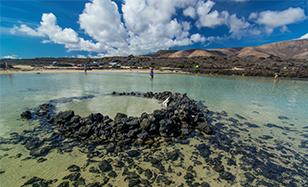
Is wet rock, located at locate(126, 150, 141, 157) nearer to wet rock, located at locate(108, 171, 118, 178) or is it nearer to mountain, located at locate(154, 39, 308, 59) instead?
wet rock, located at locate(108, 171, 118, 178)

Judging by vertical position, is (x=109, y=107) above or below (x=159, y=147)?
above

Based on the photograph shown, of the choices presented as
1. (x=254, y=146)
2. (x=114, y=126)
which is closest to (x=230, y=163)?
(x=254, y=146)

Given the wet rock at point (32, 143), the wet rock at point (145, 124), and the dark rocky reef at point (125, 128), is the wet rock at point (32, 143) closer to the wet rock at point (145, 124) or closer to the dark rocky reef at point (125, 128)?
the dark rocky reef at point (125, 128)

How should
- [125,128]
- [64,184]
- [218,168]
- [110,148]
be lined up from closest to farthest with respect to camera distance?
[64,184], [218,168], [110,148], [125,128]

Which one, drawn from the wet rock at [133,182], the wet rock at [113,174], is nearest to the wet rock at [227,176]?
the wet rock at [133,182]

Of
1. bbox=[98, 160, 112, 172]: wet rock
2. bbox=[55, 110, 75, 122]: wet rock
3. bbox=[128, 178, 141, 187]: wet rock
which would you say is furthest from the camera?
bbox=[55, 110, 75, 122]: wet rock

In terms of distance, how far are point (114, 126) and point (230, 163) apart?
246 inches

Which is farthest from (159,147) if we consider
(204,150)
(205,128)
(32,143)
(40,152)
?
(32,143)

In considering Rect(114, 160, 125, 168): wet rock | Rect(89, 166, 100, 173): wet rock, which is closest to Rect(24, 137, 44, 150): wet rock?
Rect(89, 166, 100, 173): wet rock

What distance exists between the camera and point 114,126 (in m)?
10.8

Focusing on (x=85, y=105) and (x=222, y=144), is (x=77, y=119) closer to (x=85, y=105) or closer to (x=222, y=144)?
(x=85, y=105)

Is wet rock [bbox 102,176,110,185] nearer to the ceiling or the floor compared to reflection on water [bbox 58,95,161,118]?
nearer to the floor

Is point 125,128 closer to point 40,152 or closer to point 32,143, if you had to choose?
point 40,152

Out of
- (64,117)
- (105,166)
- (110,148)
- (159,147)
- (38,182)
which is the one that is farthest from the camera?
(64,117)
